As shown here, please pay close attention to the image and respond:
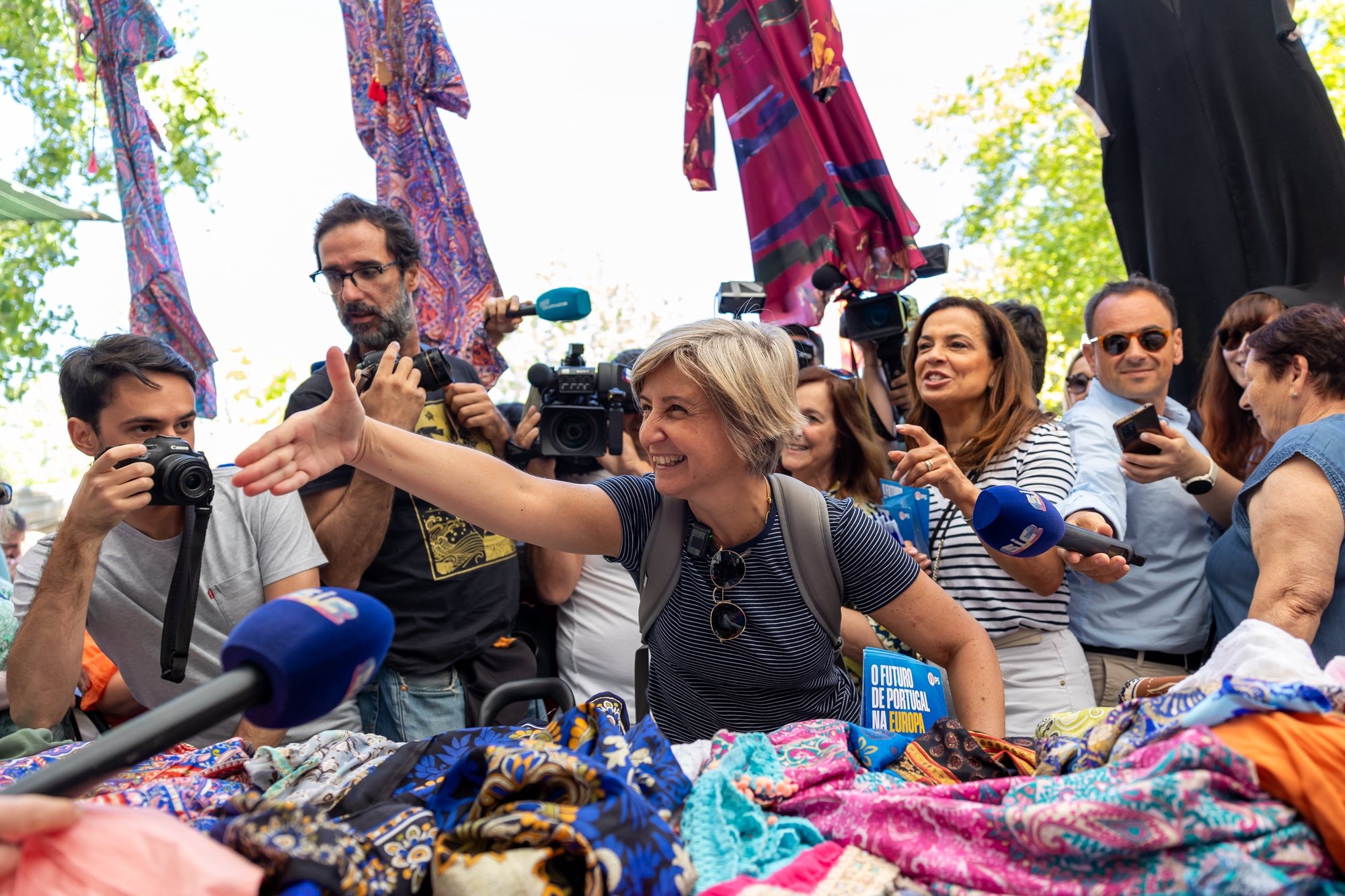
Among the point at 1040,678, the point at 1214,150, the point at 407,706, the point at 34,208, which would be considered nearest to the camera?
the point at 1040,678

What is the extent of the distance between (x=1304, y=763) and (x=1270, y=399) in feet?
5.70

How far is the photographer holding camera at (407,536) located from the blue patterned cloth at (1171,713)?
6.42 feet

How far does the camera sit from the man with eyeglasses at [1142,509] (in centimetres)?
287

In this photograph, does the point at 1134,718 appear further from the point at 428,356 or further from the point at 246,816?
the point at 428,356

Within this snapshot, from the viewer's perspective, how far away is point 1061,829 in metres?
1.24

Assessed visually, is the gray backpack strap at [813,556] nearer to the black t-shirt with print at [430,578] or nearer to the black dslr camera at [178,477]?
the black t-shirt with print at [430,578]

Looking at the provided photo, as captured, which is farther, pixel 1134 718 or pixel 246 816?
pixel 1134 718

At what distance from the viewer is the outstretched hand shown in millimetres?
1895

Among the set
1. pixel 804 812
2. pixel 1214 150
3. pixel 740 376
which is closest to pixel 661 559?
pixel 740 376

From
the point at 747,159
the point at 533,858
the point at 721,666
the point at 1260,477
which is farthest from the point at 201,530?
the point at 747,159

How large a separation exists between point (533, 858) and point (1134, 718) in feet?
2.86

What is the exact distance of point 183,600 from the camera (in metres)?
2.36

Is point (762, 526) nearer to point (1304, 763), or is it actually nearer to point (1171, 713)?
point (1171, 713)

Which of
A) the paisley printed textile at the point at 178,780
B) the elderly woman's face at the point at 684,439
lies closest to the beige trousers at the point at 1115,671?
the elderly woman's face at the point at 684,439
